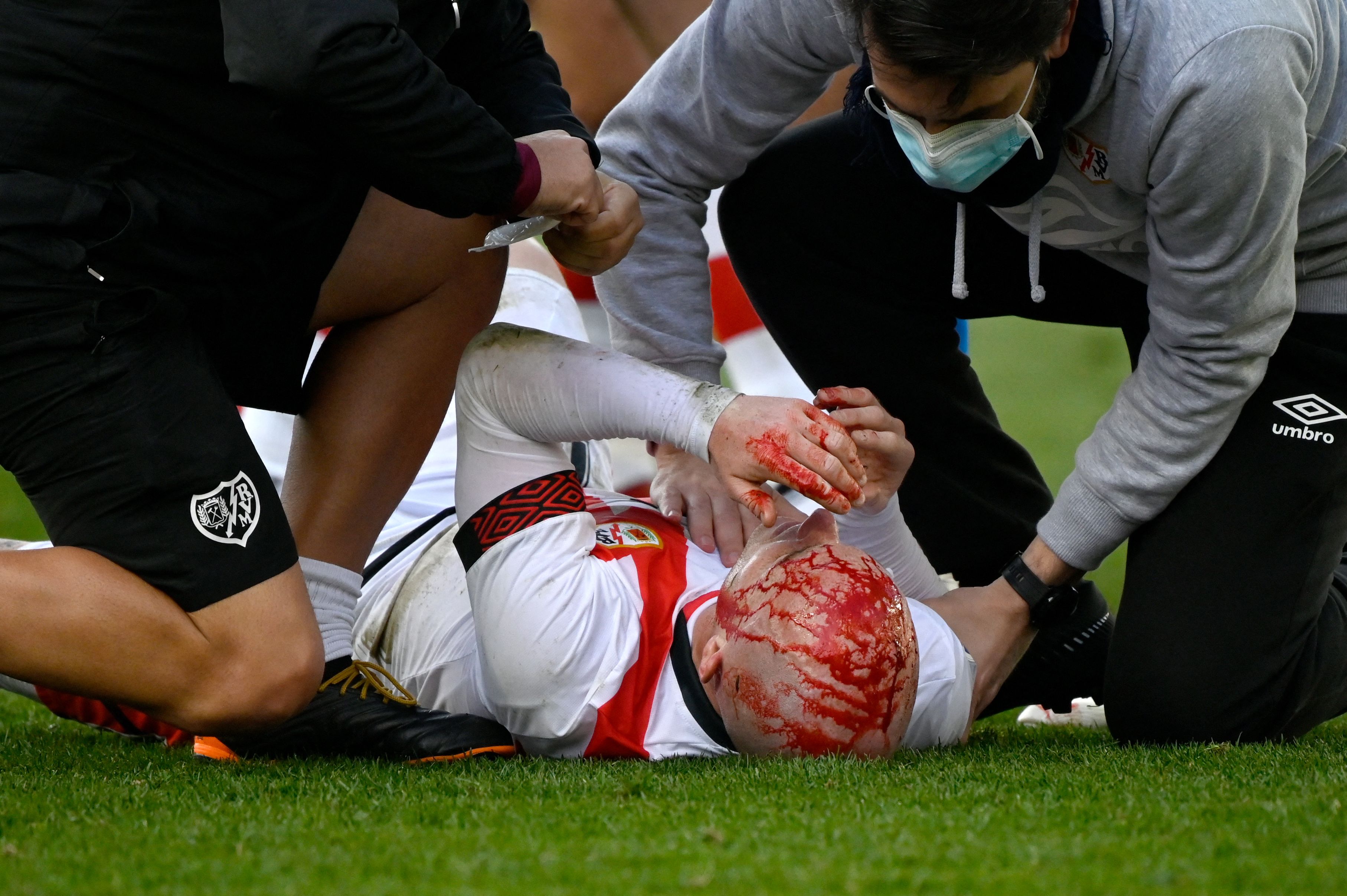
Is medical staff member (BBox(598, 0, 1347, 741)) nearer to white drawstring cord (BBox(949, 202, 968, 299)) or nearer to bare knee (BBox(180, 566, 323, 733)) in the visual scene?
white drawstring cord (BBox(949, 202, 968, 299))

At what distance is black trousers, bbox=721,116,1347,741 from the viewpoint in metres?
2.00

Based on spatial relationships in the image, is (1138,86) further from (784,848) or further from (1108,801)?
(784,848)

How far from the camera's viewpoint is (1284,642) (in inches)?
79.6

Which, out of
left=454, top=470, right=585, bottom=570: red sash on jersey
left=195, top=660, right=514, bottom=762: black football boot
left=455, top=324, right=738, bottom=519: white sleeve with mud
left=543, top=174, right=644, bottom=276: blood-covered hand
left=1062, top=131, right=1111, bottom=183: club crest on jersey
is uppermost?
left=1062, top=131, right=1111, bottom=183: club crest on jersey

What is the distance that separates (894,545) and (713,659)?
577 millimetres

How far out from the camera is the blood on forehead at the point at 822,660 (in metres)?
1.64

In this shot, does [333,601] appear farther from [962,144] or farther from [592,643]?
[962,144]

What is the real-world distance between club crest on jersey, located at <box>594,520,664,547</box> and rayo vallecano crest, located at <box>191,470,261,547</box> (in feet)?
1.58

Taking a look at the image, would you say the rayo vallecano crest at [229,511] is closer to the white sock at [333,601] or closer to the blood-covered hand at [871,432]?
the white sock at [333,601]

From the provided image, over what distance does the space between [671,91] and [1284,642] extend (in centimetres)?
129

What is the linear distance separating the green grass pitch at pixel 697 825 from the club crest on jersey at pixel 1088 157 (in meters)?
0.81

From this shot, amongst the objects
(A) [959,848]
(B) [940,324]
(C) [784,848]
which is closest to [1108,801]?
(A) [959,848]

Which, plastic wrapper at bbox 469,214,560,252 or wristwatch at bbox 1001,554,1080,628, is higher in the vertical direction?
plastic wrapper at bbox 469,214,560,252

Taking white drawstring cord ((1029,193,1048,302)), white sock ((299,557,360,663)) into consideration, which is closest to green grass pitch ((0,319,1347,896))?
white sock ((299,557,360,663))
